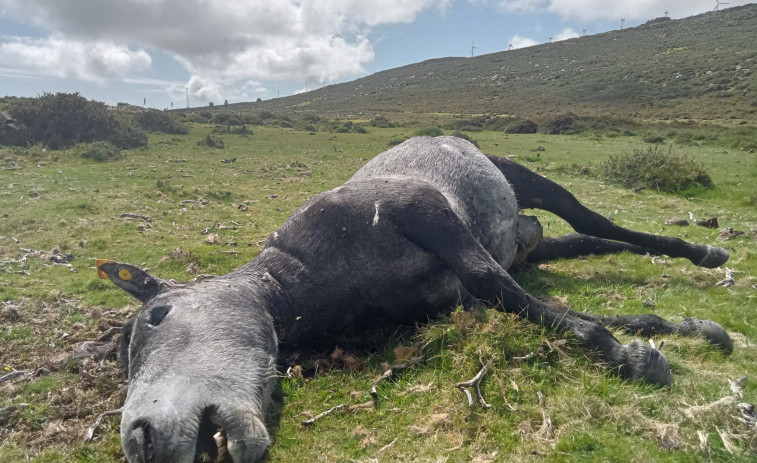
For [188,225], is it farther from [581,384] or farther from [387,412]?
[581,384]

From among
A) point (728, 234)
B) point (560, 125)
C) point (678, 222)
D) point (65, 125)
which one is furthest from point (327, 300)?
point (560, 125)

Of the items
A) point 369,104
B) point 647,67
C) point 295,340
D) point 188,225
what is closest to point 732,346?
point 295,340

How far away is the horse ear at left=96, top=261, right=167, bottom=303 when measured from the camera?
4531 millimetres

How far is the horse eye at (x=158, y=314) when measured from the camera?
13.8 feet

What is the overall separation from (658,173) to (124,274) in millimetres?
17018

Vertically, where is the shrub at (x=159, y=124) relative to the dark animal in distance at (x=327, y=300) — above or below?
above

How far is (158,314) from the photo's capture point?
14.0ft

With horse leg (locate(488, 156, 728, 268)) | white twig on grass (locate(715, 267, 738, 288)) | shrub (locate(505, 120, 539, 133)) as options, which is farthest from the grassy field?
shrub (locate(505, 120, 539, 133))

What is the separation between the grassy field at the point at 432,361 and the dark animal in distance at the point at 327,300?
11.3 inches

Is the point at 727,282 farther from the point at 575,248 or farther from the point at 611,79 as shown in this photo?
the point at 611,79

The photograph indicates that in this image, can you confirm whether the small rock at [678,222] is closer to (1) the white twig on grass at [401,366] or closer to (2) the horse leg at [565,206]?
(2) the horse leg at [565,206]

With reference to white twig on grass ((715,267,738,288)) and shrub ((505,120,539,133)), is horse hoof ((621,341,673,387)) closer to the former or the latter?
white twig on grass ((715,267,738,288))

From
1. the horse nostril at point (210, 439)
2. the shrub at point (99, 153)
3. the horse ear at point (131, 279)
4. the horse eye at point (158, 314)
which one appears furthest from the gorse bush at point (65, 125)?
the horse nostril at point (210, 439)

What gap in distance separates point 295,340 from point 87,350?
2.53 metres
